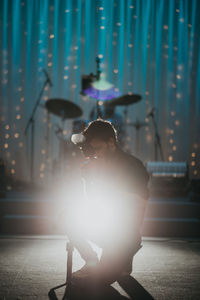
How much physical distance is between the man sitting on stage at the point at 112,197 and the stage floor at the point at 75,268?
0.48 ft

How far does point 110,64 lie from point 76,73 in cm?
116

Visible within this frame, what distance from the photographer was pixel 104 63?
Result: 10.1m

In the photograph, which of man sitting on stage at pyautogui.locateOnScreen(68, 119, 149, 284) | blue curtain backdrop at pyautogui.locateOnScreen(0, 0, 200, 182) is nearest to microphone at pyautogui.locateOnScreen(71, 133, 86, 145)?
man sitting on stage at pyautogui.locateOnScreen(68, 119, 149, 284)

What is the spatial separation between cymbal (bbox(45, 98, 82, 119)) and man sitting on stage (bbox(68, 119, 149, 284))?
246 inches

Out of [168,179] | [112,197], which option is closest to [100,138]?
[112,197]

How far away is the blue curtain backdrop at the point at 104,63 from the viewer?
8766 mm

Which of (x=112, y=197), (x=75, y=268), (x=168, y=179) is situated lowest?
(x=168, y=179)

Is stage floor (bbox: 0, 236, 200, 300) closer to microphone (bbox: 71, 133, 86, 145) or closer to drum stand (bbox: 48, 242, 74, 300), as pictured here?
drum stand (bbox: 48, 242, 74, 300)

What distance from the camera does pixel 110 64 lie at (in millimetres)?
9953

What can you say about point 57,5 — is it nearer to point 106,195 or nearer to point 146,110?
point 146,110

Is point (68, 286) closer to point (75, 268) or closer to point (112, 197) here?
point (75, 268)

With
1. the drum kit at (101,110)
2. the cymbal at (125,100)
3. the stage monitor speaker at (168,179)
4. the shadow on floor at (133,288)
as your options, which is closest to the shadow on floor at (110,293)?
the shadow on floor at (133,288)

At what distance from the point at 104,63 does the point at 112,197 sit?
8752 mm

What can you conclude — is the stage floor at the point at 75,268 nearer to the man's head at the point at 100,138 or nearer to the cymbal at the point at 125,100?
the man's head at the point at 100,138
